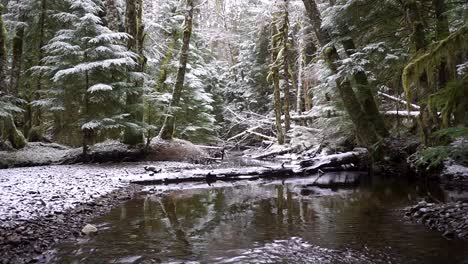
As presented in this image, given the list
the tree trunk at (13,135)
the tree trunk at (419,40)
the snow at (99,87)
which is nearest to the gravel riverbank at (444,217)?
the tree trunk at (419,40)

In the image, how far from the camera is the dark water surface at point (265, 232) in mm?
4270

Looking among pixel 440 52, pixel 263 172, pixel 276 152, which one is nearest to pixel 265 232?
pixel 440 52

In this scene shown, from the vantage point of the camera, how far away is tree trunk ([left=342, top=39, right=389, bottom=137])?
38.0 feet

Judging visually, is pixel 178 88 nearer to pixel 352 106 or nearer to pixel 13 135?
pixel 13 135

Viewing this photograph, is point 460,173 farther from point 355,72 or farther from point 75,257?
point 75,257

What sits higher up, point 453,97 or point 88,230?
point 453,97

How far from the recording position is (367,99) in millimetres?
11914

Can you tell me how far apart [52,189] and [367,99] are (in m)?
9.34

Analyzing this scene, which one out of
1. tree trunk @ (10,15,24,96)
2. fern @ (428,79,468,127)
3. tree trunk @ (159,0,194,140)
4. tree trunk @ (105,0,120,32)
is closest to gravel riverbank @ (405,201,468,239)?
fern @ (428,79,468,127)

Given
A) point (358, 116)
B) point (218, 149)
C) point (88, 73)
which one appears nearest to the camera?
point (358, 116)

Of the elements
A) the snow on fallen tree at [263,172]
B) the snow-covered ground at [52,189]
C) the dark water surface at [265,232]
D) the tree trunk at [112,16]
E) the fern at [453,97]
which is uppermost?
the tree trunk at [112,16]

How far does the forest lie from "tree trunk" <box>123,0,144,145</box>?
5cm

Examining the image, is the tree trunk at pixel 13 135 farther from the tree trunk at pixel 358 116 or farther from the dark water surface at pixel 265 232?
the tree trunk at pixel 358 116

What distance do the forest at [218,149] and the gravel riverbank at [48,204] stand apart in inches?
1.3
